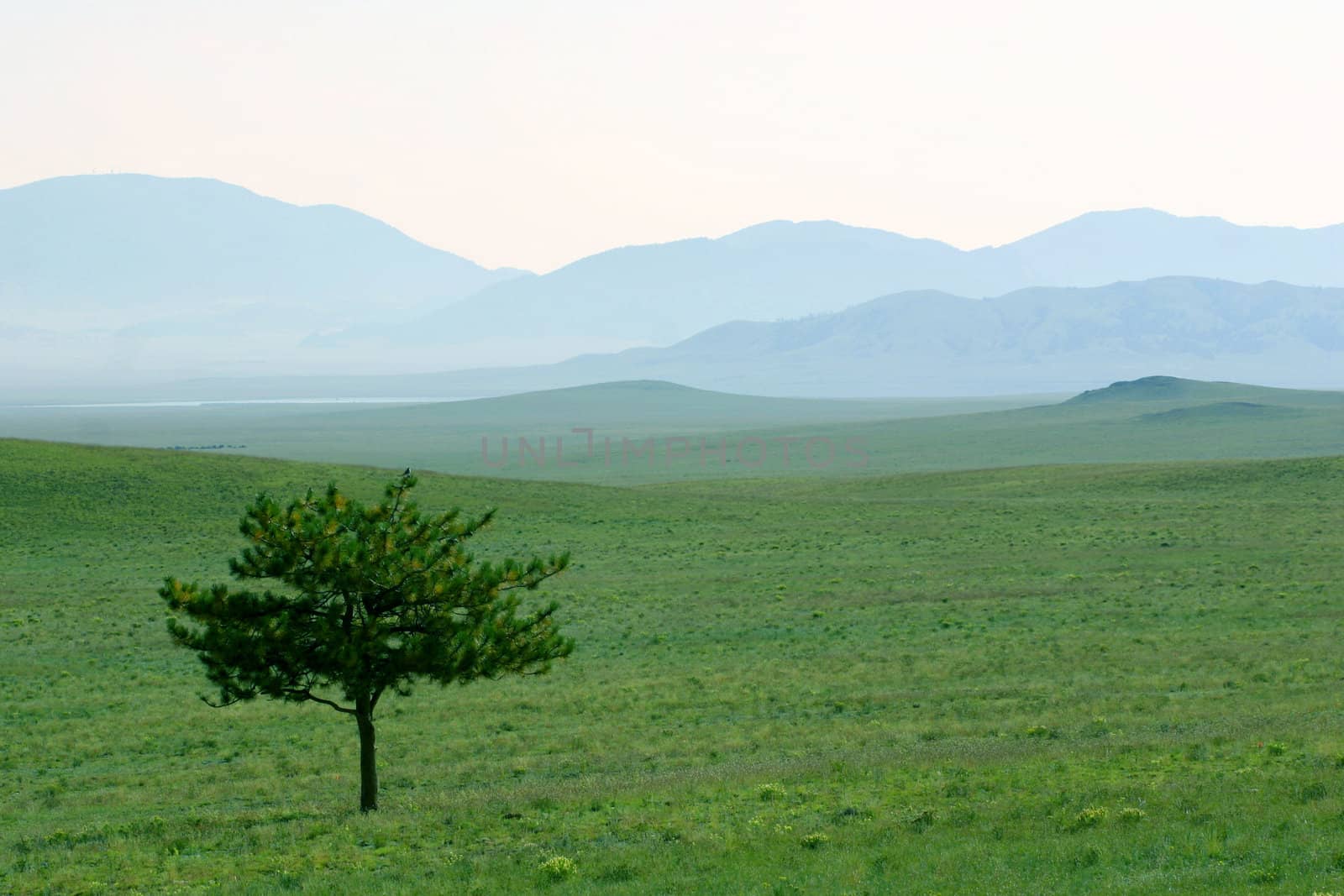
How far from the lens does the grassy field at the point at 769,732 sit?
47.2ft

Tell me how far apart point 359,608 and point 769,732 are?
27.7 feet

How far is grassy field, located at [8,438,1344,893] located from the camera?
14.4 meters

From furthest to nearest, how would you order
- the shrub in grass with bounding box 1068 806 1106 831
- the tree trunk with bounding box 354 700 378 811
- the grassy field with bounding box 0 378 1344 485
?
the grassy field with bounding box 0 378 1344 485
the tree trunk with bounding box 354 700 378 811
the shrub in grass with bounding box 1068 806 1106 831

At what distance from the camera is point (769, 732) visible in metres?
23.3

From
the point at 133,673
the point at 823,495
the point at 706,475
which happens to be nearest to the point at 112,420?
the point at 706,475

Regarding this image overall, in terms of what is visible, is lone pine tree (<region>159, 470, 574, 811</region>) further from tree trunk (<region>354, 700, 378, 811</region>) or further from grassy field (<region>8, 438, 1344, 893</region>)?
grassy field (<region>8, 438, 1344, 893</region>)

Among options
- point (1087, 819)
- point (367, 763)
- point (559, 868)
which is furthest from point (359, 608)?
point (1087, 819)

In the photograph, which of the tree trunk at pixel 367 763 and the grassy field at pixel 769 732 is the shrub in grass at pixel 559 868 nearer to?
the grassy field at pixel 769 732

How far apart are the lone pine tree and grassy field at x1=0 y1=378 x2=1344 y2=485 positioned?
80.9m

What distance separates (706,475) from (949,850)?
90750 mm

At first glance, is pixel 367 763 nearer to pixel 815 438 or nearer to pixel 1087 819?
pixel 1087 819

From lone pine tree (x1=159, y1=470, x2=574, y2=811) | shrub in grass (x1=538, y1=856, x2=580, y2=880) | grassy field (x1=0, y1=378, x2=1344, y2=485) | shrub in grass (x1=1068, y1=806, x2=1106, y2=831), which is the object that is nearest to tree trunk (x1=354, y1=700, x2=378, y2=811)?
lone pine tree (x1=159, y1=470, x2=574, y2=811)

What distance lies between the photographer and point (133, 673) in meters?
31.6

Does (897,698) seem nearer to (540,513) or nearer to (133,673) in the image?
(133,673)
